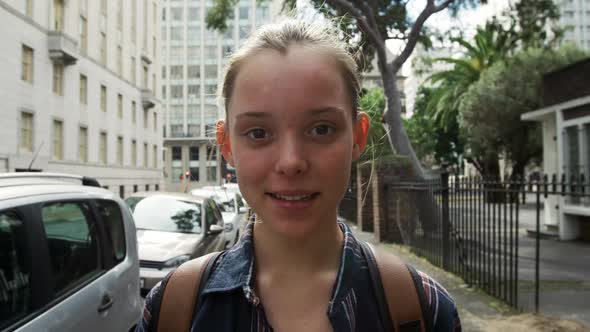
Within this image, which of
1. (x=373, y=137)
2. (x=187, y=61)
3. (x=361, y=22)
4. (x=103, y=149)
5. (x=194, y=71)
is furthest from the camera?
(x=194, y=71)

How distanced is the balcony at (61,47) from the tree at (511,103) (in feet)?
69.7

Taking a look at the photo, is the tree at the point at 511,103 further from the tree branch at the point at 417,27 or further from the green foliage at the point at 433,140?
the green foliage at the point at 433,140

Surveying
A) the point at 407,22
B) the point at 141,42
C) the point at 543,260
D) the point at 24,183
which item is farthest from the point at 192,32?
the point at 24,183

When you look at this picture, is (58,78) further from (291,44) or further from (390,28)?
(291,44)

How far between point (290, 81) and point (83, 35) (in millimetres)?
29619

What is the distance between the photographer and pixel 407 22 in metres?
13.3

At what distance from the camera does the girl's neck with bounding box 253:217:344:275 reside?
4.56ft

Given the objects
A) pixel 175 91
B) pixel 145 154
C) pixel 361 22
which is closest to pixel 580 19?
pixel 175 91

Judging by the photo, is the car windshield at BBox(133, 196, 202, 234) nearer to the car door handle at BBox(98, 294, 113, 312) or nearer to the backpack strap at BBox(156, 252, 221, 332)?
the car door handle at BBox(98, 294, 113, 312)

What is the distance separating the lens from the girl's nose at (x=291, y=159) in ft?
3.98

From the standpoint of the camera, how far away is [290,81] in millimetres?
1267

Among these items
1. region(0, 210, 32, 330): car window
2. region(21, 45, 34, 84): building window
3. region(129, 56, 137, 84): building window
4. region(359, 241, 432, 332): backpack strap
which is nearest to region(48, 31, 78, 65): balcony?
region(21, 45, 34, 84): building window

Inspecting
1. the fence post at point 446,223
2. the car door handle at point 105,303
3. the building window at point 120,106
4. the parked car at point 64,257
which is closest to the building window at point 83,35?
the building window at point 120,106

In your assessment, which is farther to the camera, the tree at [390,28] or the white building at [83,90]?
the white building at [83,90]
